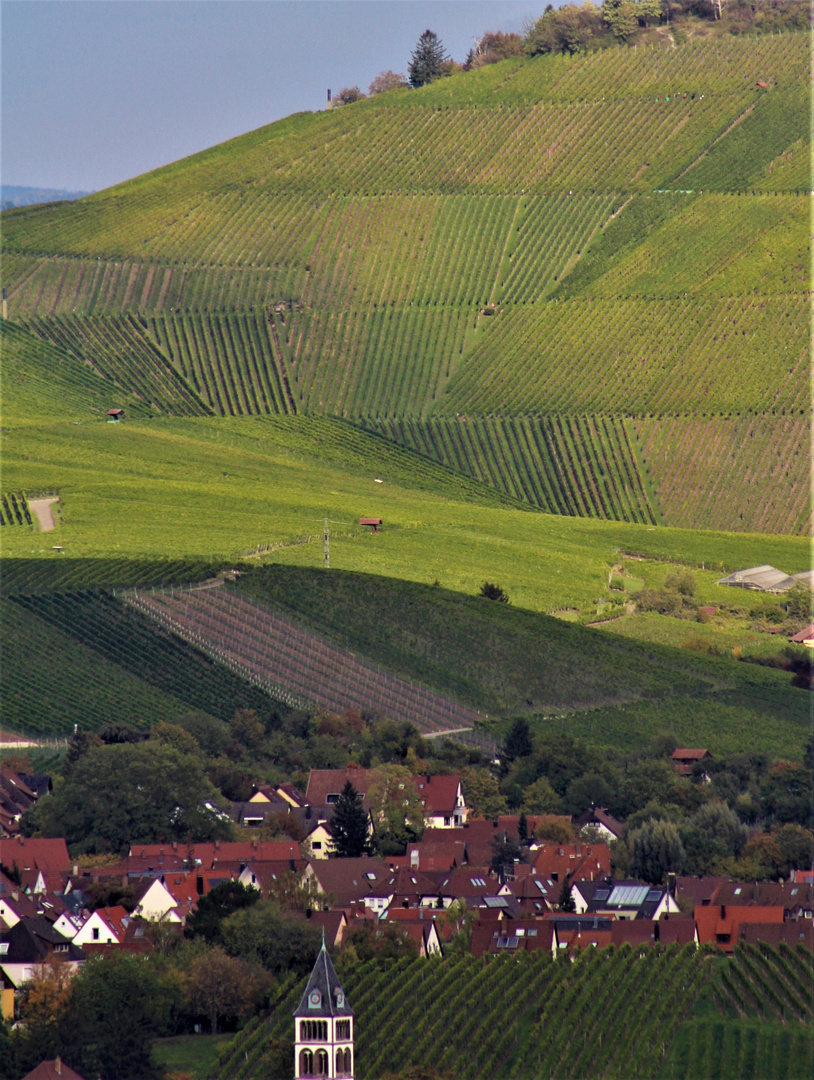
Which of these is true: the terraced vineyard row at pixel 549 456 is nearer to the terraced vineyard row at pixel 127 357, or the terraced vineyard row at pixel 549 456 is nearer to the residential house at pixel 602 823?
the terraced vineyard row at pixel 127 357

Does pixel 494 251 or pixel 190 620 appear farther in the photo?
pixel 494 251

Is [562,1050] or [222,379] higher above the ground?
[222,379]

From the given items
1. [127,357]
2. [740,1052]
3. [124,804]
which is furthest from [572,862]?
[127,357]

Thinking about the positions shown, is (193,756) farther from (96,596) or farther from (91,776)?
(96,596)

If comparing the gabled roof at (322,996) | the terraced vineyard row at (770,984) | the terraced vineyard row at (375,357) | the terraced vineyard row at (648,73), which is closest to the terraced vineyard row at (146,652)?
the terraced vineyard row at (770,984)

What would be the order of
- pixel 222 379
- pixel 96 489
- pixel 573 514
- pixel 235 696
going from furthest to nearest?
pixel 222 379 < pixel 573 514 < pixel 96 489 < pixel 235 696

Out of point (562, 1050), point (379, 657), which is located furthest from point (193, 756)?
point (562, 1050)
